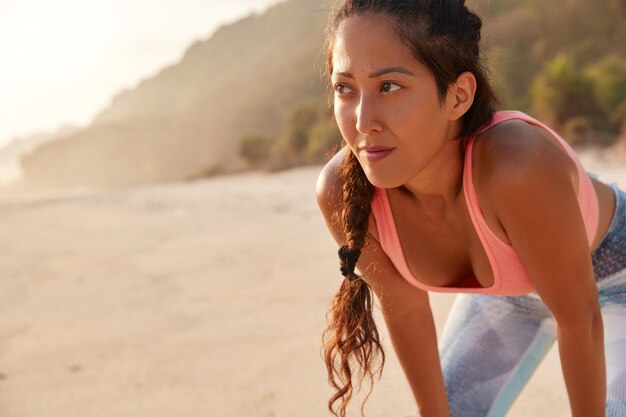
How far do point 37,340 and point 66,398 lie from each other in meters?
0.70

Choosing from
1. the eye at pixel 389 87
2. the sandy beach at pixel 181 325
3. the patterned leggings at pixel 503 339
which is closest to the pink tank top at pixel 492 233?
the patterned leggings at pixel 503 339

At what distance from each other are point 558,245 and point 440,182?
1.16 ft

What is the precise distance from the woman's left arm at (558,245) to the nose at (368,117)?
0.29 metres

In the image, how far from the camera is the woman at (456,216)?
54.7 inches

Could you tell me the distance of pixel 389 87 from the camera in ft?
4.60

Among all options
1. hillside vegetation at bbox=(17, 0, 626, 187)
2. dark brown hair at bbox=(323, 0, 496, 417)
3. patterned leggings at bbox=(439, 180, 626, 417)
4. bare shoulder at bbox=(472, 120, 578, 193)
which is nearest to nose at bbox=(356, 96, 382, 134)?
dark brown hair at bbox=(323, 0, 496, 417)

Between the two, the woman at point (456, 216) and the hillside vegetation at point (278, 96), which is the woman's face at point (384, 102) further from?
the hillside vegetation at point (278, 96)

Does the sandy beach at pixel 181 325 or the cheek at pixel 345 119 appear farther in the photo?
the sandy beach at pixel 181 325

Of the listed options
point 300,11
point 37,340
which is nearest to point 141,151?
point 300,11

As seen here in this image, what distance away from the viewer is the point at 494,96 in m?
1.60

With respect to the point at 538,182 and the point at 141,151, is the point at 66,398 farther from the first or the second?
the point at 141,151

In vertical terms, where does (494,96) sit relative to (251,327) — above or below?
above

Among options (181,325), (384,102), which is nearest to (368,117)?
(384,102)

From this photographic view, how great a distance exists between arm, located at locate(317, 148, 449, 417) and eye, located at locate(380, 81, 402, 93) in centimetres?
51
